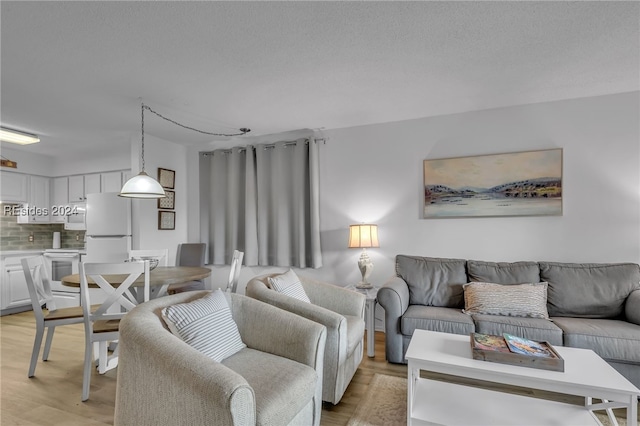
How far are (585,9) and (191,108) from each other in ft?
10.3

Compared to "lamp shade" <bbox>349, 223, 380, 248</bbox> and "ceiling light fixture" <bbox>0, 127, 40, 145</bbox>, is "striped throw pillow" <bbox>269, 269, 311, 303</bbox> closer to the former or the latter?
"lamp shade" <bbox>349, 223, 380, 248</bbox>

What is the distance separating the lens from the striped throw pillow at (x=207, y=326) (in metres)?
1.59

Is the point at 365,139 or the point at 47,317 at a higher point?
the point at 365,139

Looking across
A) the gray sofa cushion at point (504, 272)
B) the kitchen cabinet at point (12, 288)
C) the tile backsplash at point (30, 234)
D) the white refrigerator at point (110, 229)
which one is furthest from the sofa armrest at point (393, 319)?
the tile backsplash at point (30, 234)

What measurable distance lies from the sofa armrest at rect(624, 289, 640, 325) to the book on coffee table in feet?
3.90

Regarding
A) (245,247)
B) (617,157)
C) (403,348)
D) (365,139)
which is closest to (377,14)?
(365,139)

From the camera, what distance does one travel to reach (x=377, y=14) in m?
1.81

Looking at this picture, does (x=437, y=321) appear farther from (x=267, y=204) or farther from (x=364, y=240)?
(x=267, y=204)

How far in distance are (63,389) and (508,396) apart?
305cm

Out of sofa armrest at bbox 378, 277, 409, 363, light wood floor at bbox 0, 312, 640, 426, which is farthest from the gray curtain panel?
light wood floor at bbox 0, 312, 640, 426

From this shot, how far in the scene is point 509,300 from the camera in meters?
2.60

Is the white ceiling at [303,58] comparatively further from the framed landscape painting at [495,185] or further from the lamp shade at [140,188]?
the lamp shade at [140,188]

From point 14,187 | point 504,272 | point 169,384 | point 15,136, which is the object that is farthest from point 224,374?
point 14,187

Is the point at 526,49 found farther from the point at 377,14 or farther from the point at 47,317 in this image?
the point at 47,317
